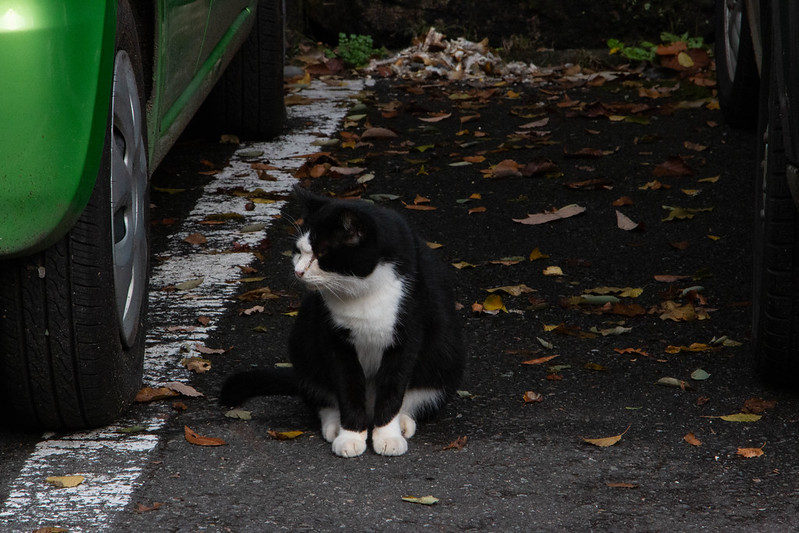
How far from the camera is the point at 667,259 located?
178 inches

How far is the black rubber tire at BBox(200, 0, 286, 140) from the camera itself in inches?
230

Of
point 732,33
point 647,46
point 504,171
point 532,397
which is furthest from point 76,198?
point 647,46

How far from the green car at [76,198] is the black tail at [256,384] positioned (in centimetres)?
25

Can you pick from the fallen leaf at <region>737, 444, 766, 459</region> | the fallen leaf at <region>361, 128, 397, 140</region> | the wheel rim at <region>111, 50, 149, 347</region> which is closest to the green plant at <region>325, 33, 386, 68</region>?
the fallen leaf at <region>361, 128, 397, 140</region>

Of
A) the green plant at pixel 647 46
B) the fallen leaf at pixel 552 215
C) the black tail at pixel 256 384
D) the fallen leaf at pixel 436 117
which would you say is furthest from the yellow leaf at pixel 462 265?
the green plant at pixel 647 46

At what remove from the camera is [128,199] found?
2957mm

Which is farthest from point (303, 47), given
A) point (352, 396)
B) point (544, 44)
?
point (352, 396)

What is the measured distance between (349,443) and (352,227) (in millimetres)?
562

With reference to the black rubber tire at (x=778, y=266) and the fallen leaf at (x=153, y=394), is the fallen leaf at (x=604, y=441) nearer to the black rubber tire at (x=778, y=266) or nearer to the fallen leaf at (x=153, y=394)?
the black rubber tire at (x=778, y=266)

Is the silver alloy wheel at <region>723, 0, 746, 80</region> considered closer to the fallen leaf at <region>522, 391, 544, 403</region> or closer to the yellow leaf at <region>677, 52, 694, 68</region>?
the yellow leaf at <region>677, 52, 694, 68</region>

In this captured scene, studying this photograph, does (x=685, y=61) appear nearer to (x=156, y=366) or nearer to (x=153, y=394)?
(x=156, y=366)

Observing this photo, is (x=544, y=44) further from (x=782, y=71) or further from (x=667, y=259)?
(x=782, y=71)

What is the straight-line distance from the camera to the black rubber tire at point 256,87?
584 centimetres

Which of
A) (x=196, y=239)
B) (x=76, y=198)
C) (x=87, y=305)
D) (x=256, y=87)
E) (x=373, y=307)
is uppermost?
(x=76, y=198)
